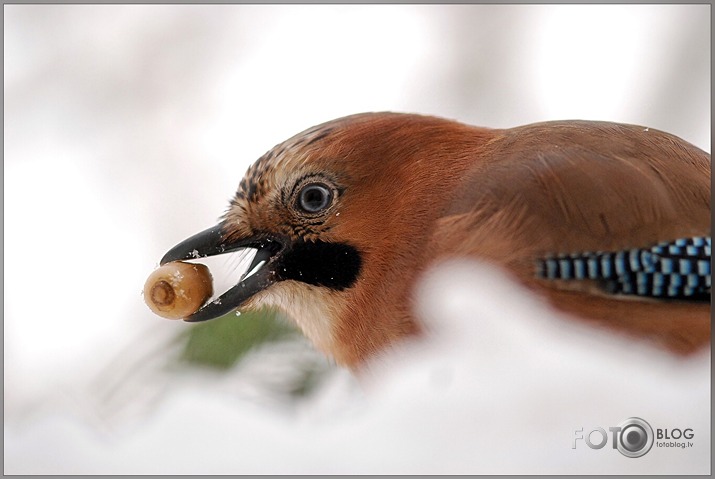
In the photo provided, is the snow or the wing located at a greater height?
the wing

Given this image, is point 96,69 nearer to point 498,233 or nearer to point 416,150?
point 416,150

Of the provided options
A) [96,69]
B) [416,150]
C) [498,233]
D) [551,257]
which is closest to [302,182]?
[416,150]

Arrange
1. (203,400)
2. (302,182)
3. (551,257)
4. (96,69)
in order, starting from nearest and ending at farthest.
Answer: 1. (551,257)
2. (302,182)
3. (203,400)
4. (96,69)

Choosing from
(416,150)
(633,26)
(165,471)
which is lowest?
(165,471)

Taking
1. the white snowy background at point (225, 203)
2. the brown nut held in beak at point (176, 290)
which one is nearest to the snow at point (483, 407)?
the white snowy background at point (225, 203)
